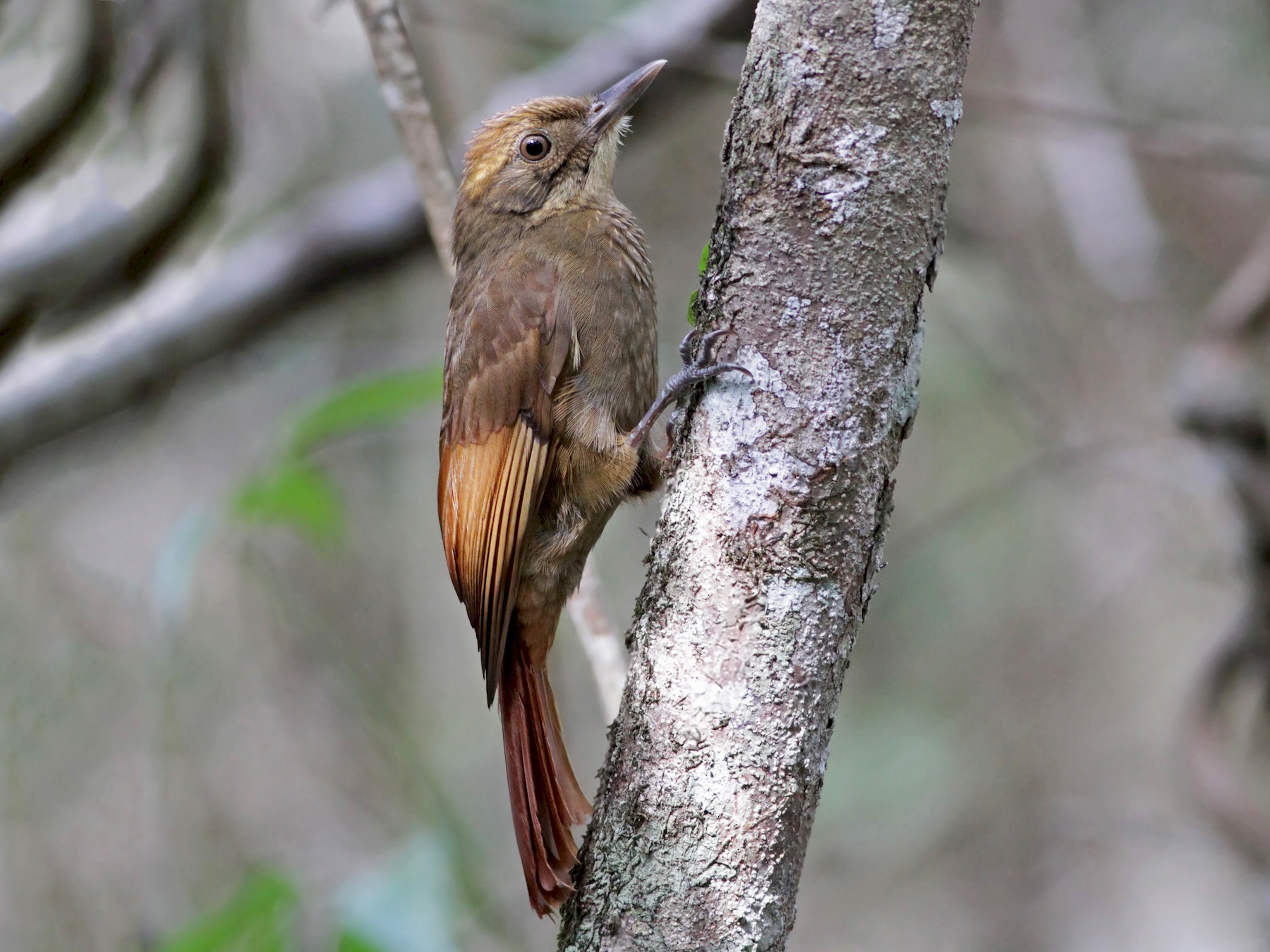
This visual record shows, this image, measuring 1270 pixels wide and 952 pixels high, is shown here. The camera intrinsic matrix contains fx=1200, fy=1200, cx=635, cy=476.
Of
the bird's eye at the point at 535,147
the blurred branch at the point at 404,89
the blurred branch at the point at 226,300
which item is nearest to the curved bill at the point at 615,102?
the bird's eye at the point at 535,147

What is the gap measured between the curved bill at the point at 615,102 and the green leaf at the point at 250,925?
1.74 m

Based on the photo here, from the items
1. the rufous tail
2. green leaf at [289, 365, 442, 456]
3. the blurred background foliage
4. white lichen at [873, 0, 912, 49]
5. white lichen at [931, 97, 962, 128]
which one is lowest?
the blurred background foliage

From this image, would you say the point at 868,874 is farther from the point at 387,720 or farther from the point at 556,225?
the point at 556,225

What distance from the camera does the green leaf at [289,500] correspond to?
259cm

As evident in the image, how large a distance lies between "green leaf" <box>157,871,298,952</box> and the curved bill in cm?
174

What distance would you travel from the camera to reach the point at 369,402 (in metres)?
2.60

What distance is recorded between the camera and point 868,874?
19.1 feet

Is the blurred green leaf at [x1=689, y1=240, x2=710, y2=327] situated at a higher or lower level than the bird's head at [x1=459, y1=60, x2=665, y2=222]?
higher

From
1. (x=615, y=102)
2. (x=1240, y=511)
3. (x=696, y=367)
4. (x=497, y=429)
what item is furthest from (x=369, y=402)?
(x=1240, y=511)

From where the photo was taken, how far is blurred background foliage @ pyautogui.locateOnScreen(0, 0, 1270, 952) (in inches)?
121

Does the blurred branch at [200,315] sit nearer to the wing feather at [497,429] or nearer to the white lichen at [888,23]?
the wing feather at [497,429]

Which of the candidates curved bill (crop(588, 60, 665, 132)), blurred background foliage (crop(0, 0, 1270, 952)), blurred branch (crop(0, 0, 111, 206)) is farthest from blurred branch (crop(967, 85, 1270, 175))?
blurred branch (crop(0, 0, 111, 206))

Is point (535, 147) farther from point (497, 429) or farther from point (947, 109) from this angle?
point (947, 109)

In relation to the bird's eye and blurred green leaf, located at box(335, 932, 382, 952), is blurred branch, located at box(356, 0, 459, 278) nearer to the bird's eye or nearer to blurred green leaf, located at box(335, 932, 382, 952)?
the bird's eye
